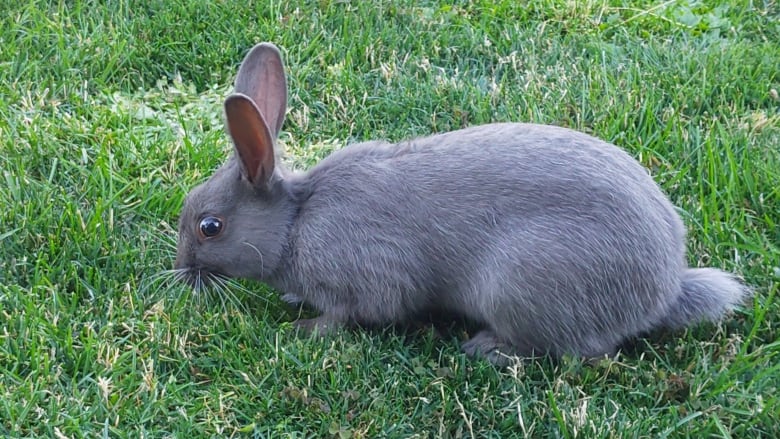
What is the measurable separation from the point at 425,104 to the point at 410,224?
1.44 metres

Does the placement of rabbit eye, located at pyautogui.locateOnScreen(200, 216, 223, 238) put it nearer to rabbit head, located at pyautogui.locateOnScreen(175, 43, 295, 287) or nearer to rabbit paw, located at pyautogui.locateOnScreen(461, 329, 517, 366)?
rabbit head, located at pyautogui.locateOnScreen(175, 43, 295, 287)

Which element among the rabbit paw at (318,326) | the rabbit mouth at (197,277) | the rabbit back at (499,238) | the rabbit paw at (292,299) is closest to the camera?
the rabbit back at (499,238)

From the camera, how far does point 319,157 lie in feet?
16.8

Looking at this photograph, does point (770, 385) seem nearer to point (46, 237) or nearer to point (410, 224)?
point (410, 224)

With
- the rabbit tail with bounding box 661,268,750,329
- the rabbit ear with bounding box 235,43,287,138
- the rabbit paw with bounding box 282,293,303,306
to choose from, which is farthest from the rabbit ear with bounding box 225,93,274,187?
the rabbit tail with bounding box 661,268,750,329

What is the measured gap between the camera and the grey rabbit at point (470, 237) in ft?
12.7

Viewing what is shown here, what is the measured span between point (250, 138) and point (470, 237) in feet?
3.02

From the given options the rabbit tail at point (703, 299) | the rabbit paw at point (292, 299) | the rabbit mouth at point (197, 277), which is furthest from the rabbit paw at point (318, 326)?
the rabbit tail at point (703, 299)

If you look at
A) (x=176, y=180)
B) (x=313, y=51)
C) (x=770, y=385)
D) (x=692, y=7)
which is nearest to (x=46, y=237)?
(x=176, y=180)

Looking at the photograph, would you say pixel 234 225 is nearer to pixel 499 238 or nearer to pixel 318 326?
pixel 318 326

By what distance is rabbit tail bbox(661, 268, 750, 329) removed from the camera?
4.01m

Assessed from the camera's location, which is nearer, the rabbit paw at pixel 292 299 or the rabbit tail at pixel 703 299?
the rabbit tail at pixel 703 299

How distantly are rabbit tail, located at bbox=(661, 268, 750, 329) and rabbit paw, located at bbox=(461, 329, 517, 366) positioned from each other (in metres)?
→ 0.62

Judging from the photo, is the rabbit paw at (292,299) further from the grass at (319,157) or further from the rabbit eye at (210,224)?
the rabbit eye at (210,224)
